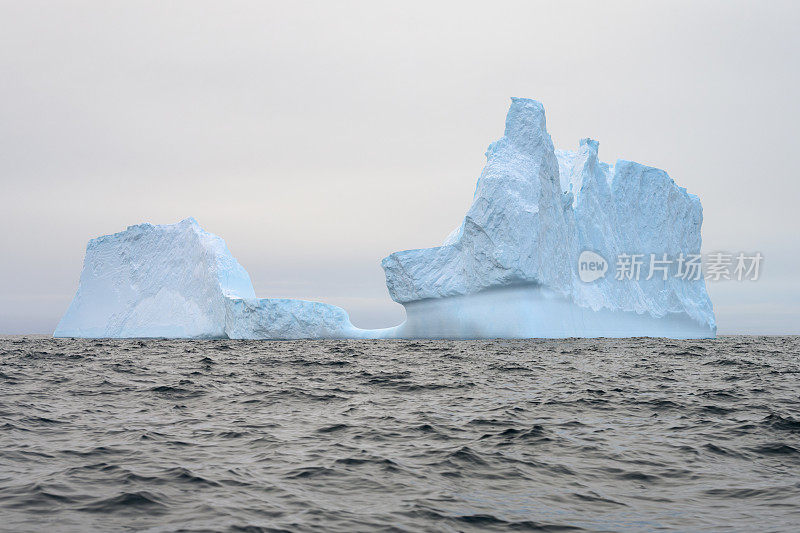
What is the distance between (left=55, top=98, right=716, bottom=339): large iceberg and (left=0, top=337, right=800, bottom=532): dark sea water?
19186 millimetres

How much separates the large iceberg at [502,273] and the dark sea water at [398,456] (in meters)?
19.2

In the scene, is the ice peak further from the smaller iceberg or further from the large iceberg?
the smaller iceberg

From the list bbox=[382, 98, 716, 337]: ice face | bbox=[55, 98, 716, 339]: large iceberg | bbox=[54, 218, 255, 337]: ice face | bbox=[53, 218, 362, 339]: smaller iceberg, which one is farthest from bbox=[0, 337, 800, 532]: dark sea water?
bbox=[54, 218, 255, 337]: ice face

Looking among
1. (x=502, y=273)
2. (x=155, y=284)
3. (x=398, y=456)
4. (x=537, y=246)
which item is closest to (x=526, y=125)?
(x=537, y=246)

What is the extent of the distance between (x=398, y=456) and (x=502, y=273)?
23946 millimetres

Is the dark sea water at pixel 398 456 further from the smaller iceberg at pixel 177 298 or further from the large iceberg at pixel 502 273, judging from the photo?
the smaller iceberg at pixel 177 298

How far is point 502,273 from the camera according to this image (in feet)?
95.5

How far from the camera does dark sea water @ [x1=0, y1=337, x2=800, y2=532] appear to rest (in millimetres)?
4027

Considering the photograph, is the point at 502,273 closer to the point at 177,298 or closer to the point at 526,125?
the point at 526,125

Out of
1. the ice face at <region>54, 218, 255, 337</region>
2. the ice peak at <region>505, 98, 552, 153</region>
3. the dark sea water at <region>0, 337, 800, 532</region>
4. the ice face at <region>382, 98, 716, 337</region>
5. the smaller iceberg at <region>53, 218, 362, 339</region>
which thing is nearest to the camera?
the dark sea water at <region>0, 337, 800, 532</region>

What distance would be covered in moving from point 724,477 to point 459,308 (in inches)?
1039

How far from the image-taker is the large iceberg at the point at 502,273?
98.6 ft

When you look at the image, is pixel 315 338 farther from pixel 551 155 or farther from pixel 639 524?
pixel 639 524

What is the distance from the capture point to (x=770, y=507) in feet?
13.8
